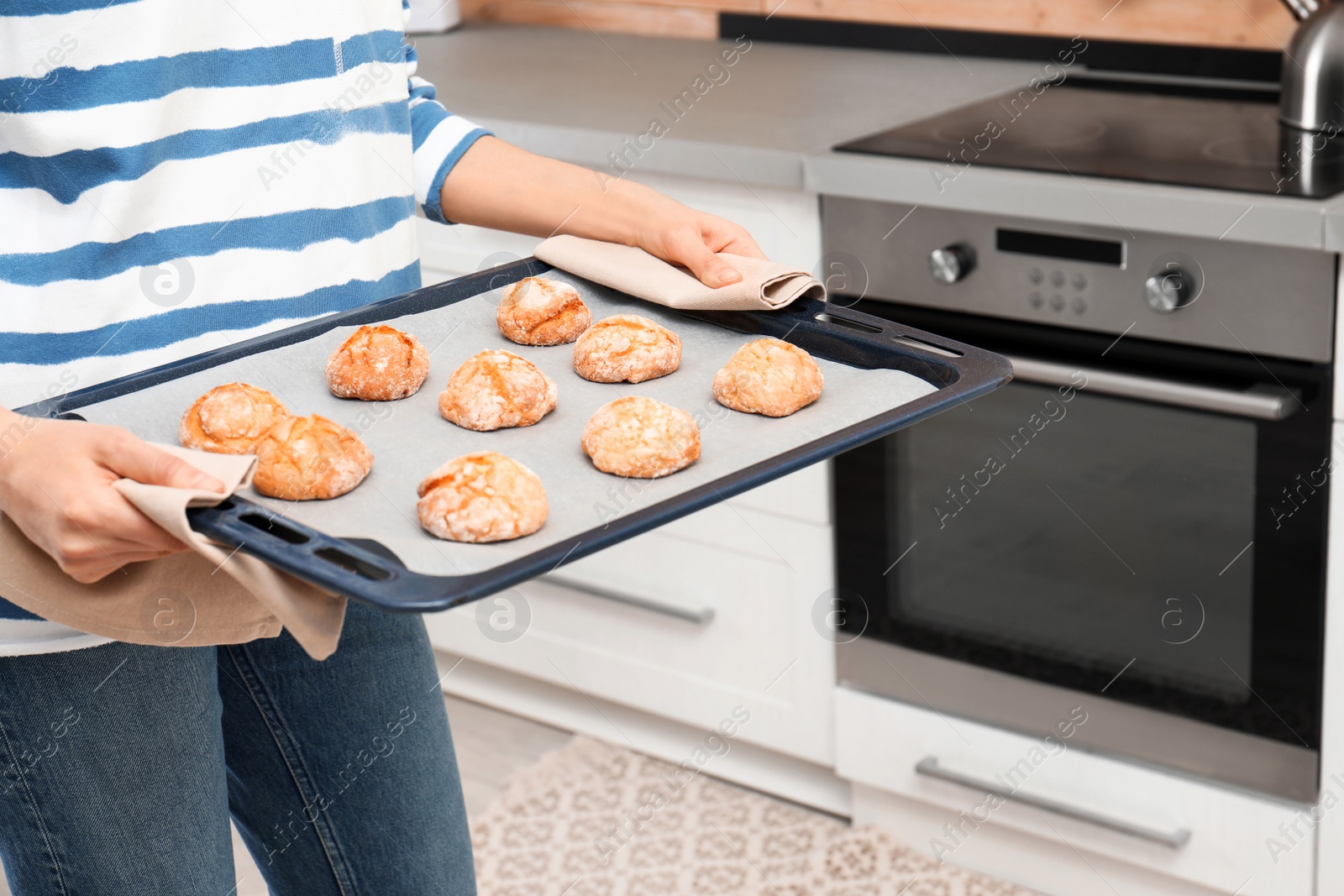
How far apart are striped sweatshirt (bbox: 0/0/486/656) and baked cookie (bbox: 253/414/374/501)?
0.13 m

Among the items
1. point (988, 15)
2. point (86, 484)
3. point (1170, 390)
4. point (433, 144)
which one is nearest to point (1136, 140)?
point (1170, 390)

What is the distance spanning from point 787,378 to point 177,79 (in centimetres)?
42

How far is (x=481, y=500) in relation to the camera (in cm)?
74

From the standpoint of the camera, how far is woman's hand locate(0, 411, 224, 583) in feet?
2.20

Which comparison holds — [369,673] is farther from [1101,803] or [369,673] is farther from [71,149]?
[1101,803]

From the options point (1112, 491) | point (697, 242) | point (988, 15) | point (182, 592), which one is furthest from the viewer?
point (988, 15)

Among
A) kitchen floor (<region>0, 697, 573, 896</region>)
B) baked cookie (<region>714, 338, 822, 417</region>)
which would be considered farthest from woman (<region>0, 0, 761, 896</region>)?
kitchen floor (<region>0, 697, 573, 896</region>)

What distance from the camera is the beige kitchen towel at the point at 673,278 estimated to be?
0.96m

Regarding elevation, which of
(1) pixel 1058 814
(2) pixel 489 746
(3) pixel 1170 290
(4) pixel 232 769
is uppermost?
(3) pixel 1170 290

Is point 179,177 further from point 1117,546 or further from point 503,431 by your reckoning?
point 1117,546

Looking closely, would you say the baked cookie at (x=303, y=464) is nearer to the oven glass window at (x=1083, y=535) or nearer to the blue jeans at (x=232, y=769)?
the blue jeans at (x=232, y=769)

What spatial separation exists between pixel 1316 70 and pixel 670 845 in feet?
3.85

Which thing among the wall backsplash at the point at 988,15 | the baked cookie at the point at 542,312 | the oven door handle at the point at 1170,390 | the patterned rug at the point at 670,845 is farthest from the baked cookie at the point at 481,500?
the wall backsplash at the point at 988,15

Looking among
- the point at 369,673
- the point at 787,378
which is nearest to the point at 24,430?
the point at 369,673
